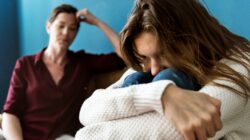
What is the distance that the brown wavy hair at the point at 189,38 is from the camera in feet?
2.65

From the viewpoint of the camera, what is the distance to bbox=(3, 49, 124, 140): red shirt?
6.14 ft

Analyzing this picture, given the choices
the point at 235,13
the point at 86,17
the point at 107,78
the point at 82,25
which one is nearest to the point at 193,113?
the point at 235,13

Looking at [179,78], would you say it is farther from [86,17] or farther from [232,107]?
[86,17]

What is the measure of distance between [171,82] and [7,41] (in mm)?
2226

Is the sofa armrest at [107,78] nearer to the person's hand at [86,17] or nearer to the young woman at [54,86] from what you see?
the young woman at [54,86]

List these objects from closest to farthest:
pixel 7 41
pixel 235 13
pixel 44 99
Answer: pixel 235 13 → pixel 44 99 → pixel 7 41

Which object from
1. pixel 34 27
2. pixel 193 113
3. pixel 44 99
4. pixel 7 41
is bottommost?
pixel 44 99

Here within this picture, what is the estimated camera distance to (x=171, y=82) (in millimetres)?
695

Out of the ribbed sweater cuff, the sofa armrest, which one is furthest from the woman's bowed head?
the sofa armrest

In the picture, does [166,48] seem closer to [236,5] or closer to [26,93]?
[236,5]

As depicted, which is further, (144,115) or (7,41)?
(7,41)

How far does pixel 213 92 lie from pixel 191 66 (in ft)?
0.30

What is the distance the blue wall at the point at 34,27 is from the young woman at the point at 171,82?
1059 mm

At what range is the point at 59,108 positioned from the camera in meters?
1.89
